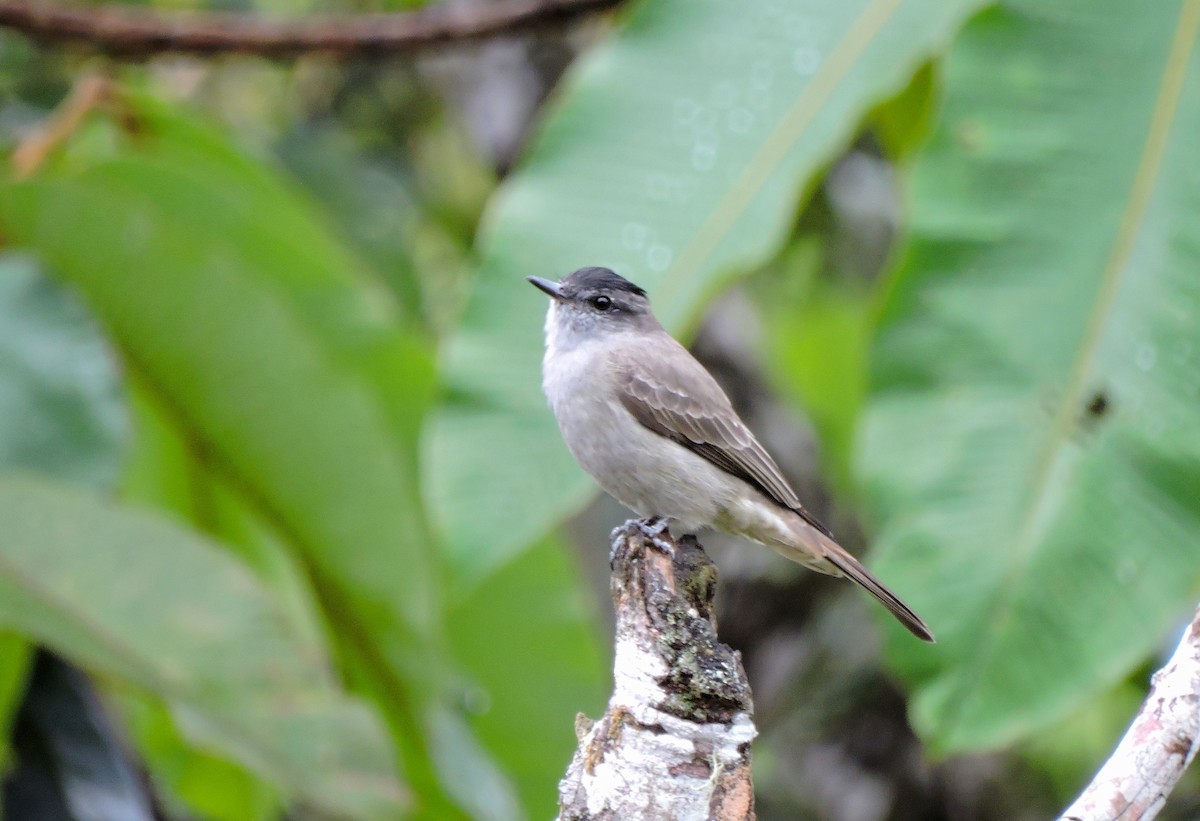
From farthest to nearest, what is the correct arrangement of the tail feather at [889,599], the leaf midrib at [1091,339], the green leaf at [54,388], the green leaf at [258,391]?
the green leaf at [258,391] → the green leaf at [54,388] → the leaf midrib at [1091,339] → the tail feather at [889,599]

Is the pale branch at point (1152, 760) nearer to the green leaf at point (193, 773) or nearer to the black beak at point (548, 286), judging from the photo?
the black beak at point (548, 286)

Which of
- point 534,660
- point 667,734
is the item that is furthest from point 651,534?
point 534,660

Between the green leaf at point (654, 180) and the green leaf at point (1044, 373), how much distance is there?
1.14ft

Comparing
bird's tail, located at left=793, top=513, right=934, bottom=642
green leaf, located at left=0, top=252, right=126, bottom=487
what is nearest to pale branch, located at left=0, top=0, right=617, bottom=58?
green leaf, located at left=0, top=252, right=126, bottom=487

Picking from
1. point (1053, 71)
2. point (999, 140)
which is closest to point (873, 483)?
point (999, 140)

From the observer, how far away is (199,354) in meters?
4.65

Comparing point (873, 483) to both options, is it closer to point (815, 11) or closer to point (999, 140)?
point (999, 140)

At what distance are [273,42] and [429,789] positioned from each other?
2.76 meters

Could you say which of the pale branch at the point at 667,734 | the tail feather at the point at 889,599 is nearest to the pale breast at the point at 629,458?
the tail feather at the point at 889,599

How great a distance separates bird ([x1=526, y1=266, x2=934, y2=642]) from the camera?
378cm

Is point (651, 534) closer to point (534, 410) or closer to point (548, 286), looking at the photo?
point (534, 410)

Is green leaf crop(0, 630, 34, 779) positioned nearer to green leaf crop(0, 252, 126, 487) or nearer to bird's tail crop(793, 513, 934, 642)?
green leaf crop(0, 252, 126, 487)

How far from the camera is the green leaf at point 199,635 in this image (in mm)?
3887

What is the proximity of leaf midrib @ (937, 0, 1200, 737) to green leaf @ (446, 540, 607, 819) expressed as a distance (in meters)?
1.87
